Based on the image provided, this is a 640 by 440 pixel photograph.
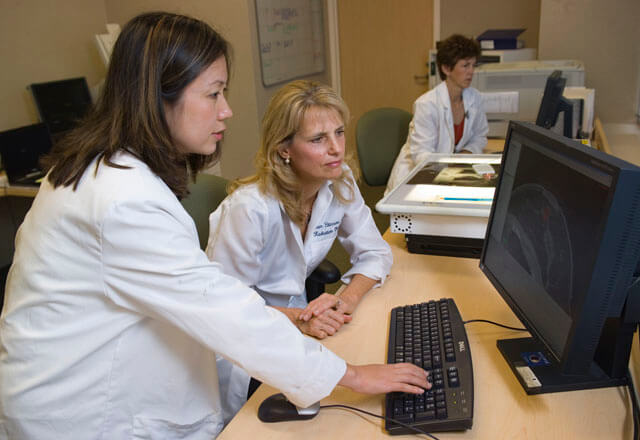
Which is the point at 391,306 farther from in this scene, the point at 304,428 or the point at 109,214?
the point at 109,214

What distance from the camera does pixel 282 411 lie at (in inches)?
35.3

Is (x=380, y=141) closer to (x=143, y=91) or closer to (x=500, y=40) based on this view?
(x=500, y=40)

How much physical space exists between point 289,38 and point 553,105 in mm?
2360

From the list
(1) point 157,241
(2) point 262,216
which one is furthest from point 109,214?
(2) point 262,216

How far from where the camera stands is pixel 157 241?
29.8 inches

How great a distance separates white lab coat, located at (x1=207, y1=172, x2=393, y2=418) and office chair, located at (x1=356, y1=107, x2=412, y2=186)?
1.38m

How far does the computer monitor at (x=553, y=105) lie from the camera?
214cm

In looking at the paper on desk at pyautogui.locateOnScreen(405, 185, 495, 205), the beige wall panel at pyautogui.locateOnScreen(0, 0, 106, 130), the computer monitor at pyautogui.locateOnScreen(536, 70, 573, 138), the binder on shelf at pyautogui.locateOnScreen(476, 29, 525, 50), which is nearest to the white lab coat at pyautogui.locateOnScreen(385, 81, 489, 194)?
the computer monitor at pyautogui.locateOnScreen(536, 70, 573, 138)

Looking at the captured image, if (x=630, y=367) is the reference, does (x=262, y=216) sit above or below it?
above

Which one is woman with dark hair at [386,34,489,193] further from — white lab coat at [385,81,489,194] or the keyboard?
the keyboard

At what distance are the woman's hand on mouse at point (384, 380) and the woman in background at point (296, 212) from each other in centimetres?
40

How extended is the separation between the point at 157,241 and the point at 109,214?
0.24 ft

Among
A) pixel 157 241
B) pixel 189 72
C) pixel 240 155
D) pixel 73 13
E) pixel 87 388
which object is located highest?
pixel 73 13

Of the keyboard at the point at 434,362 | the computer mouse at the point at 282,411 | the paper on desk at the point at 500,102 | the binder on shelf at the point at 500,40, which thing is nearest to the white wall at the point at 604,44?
the binder on shelf at the point at 500,40
